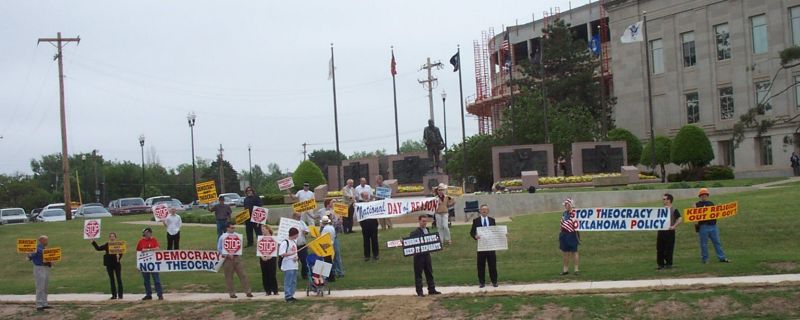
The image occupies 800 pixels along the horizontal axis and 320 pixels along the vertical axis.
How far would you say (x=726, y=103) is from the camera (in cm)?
6078

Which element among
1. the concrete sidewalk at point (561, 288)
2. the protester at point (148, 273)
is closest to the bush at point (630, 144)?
the concrete sidewalk at point (561, 288)

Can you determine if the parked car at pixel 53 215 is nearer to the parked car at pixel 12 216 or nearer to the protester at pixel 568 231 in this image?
the parked car at pixel 12 216

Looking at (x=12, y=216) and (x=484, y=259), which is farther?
(x=12, y=216)

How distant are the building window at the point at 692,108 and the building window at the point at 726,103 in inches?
74.2

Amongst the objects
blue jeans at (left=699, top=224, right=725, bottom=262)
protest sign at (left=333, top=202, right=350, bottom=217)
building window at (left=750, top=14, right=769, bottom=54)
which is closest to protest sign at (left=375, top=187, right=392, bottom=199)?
protest sign at (left=333, top=202, right=350, bottom=217)

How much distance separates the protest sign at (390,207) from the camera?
77.9ft

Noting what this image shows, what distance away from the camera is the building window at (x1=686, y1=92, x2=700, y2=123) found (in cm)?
6269

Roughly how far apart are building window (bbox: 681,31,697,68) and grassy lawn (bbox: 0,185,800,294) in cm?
3479

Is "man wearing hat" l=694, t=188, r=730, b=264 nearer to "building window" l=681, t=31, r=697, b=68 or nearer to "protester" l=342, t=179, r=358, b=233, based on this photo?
"protester" l=342, t=179, r=358, b=233

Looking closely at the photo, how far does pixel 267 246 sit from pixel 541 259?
754 centimetres

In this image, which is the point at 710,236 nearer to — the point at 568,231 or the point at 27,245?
the point at 568,231

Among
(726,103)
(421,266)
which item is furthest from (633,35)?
(421,266)

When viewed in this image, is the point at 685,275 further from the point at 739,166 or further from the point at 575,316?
the point at 739,166

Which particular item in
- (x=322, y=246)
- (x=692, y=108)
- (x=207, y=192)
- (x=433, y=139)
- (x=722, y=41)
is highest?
(x=722, y=41)
